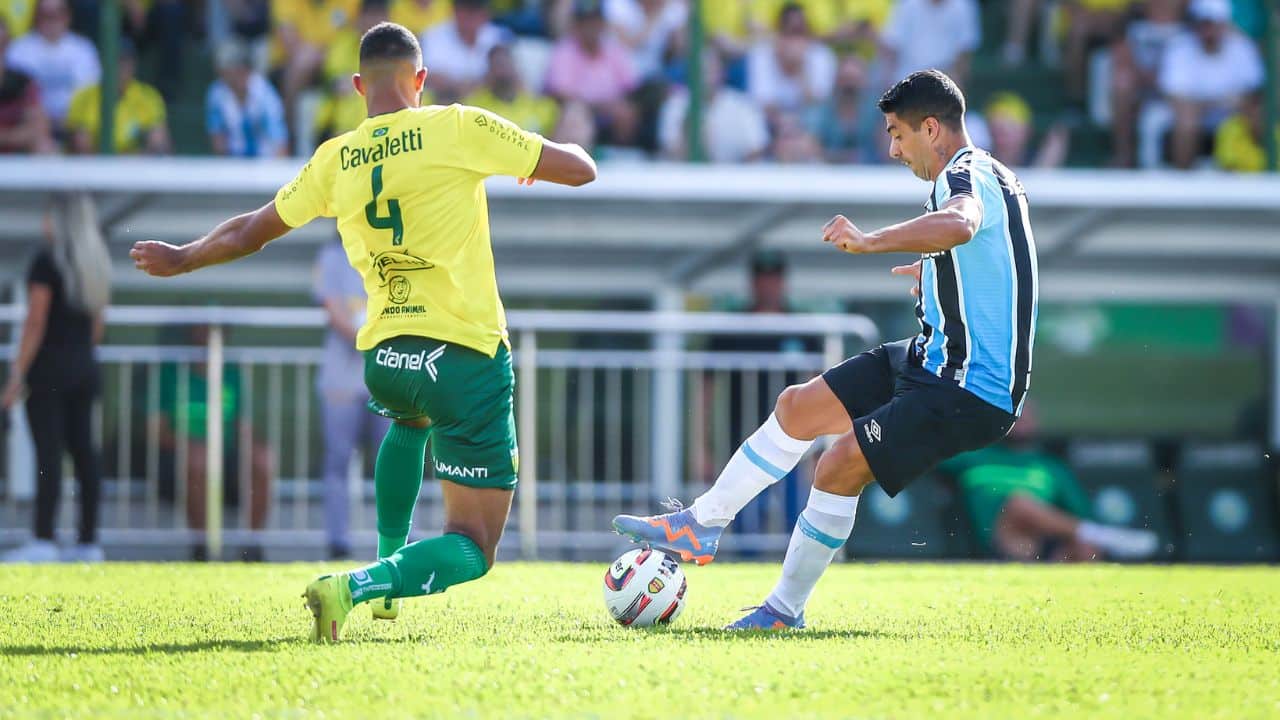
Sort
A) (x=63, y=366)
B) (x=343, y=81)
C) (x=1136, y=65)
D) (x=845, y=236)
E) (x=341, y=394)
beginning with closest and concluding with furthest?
1. (x=845, y=236)
2. (x=63, y=366)
3. (x=341, y=394)
4. (x=343, y=81)
5. (x=1136, y=65)

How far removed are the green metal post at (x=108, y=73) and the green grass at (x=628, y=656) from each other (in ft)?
18.2

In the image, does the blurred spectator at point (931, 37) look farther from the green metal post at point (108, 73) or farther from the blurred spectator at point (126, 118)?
the green metal post at point (108, 73)

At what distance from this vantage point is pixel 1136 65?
1336cm

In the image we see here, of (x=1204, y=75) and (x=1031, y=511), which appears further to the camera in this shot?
(x=1204, y=75)

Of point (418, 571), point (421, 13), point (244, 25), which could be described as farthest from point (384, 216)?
point (244, 25)

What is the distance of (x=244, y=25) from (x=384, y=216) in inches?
344

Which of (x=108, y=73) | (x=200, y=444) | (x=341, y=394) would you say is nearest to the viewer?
(x=341, y=394)

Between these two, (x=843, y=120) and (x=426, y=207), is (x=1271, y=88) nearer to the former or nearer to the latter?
(x=843, y=120)

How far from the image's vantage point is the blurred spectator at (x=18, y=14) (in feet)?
41.4

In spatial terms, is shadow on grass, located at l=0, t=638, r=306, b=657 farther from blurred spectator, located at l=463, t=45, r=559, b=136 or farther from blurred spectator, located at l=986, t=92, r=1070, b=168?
blurred spectator, located at l=986, t=92, r=1070, b=168

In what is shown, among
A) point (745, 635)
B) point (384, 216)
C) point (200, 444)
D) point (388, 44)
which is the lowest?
point (745, 635)

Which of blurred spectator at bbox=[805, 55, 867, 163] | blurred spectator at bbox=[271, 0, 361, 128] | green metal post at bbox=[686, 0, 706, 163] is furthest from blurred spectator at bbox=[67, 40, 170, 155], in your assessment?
blurred spectator at bbox=[805, 55, 867, 163]

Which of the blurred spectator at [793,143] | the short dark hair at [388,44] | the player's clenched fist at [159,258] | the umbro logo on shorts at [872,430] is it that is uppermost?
the blurred spectator at [793,143]

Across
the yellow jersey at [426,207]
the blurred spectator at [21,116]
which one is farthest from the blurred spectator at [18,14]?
the yellow jersey at [426,207]
